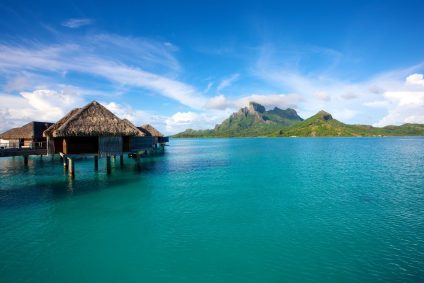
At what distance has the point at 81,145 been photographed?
28.7 m

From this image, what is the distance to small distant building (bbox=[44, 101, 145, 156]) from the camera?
89.2 ft

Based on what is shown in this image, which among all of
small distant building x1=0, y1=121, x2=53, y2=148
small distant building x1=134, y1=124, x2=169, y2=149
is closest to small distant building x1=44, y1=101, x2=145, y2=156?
small distant building x1=134, y1=124, x2=169, y2=149

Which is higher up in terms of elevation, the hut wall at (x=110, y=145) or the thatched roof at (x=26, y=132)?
the thatched roof at (x=26, y=132)

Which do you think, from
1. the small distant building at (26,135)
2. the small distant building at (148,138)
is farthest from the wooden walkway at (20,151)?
the small distant building at (148,138)

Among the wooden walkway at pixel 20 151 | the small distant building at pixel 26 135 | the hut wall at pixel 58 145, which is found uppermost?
the small distant building at pixel 26 135

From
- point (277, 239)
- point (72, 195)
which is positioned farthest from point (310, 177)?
point (72, 195)

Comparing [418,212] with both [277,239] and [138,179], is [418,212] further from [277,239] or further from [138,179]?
[138,179]

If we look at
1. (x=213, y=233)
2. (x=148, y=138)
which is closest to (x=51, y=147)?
(x=148, y=138)

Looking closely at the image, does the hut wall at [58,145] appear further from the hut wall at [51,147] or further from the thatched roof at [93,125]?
the thatched roof at [93,125]

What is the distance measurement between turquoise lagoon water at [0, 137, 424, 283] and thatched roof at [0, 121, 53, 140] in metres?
20.9

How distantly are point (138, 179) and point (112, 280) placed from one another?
20139mm

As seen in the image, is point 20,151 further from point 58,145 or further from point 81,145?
point 81,145

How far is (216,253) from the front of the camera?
11.5 m

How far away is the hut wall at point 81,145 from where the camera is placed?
2827 cm
